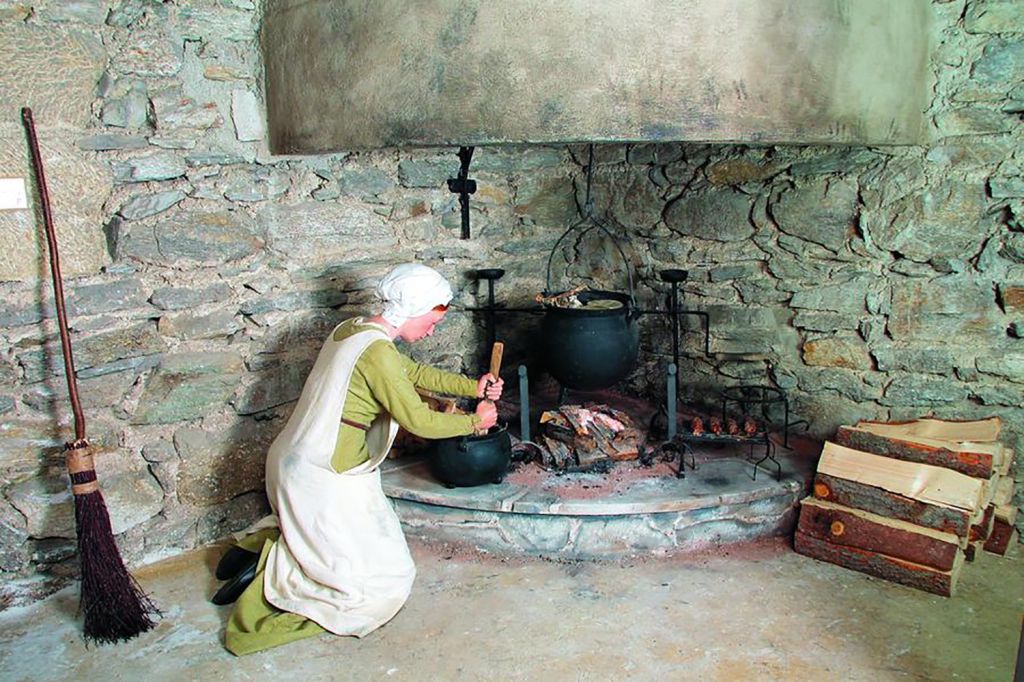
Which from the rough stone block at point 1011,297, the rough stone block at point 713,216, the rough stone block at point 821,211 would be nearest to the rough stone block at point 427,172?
the rough stone block at point 713,216

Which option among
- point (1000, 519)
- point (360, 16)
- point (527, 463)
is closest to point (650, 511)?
point (527, 463)

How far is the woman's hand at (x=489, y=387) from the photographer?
2654mm

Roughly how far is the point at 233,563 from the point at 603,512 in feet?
3.91

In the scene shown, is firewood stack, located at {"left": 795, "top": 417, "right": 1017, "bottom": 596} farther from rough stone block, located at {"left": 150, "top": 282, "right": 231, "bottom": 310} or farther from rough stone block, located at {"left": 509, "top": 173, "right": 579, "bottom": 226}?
rough stone block, located at {"left": 150, "top": 282, "right": 231, "bottom": 310}

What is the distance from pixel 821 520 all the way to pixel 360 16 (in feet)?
7.07

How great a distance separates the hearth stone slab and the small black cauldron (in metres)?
0.04

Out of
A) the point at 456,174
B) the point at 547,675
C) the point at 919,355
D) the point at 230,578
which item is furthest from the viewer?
the point at 456,174

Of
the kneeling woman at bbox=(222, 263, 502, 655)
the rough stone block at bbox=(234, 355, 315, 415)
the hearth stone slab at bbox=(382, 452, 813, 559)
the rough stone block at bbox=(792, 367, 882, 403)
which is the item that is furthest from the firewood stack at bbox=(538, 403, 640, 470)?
the rough stone block at bbox=(234, 355, 315, 415)

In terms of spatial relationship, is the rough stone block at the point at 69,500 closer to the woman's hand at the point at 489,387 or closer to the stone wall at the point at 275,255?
the stone wall at the point at 275,255

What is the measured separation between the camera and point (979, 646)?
2.32 m

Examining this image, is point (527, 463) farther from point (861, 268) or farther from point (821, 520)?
point (861, 268)

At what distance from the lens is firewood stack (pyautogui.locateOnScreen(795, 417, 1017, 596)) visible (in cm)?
256

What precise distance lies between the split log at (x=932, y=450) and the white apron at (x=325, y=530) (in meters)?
1.57

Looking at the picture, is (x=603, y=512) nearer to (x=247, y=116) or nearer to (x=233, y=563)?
(x=233, y=563)
